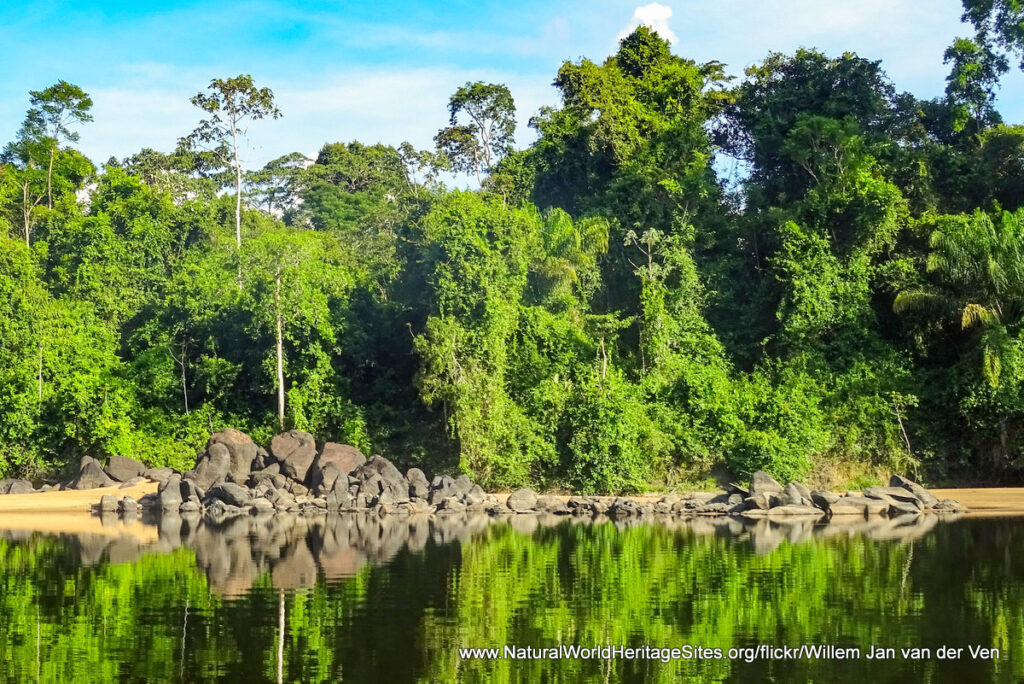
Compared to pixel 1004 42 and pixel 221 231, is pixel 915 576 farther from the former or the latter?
pixel 221 231

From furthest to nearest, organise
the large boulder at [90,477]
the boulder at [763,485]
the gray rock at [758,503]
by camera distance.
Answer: the large boulder at [90,477], the boulder at [763,485], the gray rock at [758,503]

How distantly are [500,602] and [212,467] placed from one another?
54.8 ft

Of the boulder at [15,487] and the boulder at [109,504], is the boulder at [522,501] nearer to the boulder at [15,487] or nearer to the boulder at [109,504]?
the boulder at [109,504]

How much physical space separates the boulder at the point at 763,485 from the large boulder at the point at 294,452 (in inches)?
459

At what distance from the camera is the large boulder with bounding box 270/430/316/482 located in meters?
28.2

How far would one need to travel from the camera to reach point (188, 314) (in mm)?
33562

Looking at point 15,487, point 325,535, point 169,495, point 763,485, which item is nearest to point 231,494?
point 169,495

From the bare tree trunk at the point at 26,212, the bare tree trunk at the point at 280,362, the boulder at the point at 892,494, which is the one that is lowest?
the boulder at the point at 892,494

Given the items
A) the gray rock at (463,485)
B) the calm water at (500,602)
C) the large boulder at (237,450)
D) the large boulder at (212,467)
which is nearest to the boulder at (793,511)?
the calm water at (500,602)

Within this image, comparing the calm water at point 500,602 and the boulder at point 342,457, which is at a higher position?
the boulder at point 342,457

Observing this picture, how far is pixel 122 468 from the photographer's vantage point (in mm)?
29875

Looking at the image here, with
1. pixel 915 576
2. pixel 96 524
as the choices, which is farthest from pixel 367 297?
pixel 915 576

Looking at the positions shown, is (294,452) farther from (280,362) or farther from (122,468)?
(122,468)

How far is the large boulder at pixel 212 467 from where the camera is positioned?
27859 mm
